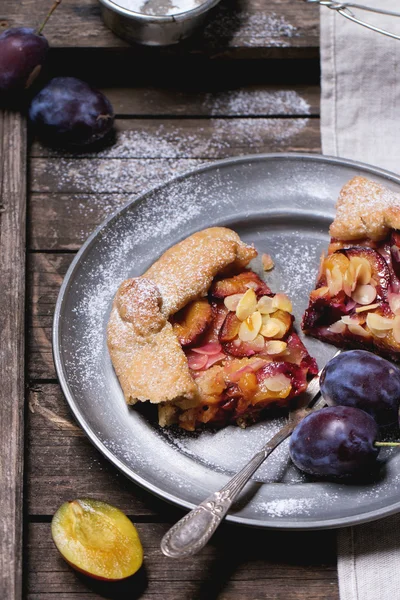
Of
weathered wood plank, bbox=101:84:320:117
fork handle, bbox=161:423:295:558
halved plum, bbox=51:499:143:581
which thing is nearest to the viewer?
A: fork handle, bbox=161:423:295:558

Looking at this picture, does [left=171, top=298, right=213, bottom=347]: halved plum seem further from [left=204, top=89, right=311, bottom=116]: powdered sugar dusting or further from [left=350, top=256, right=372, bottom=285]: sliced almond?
[left=204, top=89, right=311, bottom=116]: powdered sugar dusting

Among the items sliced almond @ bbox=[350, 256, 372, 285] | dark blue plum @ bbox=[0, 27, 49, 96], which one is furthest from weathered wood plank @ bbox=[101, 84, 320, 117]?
sliced almond @ bbox=[350, 256, 372, 285]

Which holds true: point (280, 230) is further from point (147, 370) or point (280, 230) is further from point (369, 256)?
point (147, 370)

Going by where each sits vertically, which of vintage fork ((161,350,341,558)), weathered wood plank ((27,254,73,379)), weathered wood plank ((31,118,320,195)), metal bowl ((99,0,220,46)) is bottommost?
vintage fork ((161,350,341,558))

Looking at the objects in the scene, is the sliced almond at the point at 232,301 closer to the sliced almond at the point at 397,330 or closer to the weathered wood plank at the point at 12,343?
the sliced almond at the point at 397,330

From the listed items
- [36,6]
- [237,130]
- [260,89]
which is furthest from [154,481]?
[36,6]
